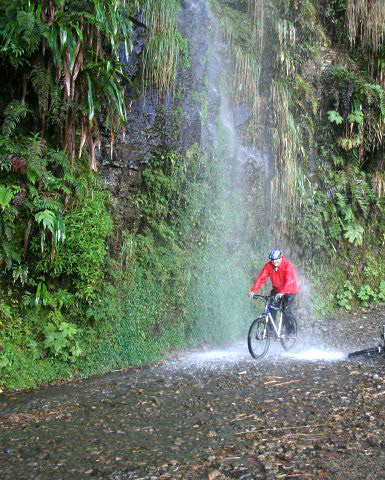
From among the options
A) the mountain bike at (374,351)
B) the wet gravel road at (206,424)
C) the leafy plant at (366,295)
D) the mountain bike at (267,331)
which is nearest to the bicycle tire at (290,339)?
the mountain bike at (267,331)

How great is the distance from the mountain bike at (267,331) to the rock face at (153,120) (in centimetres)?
284

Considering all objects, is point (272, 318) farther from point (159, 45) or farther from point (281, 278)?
point (159, 45)

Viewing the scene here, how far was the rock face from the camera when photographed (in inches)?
372

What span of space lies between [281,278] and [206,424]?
4.43 metres

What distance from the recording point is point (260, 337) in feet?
29.8

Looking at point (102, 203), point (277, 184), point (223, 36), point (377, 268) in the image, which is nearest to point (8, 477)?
point (102, 203)

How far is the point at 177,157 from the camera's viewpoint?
10.4 meters

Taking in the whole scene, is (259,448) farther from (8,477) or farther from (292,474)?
(8,477)

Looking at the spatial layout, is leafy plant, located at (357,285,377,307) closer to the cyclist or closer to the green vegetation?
the green vegetation

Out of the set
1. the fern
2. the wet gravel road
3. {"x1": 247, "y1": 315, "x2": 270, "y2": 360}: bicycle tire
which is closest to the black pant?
{"x1": 247, "y1": 315, "x2": 270, "y2": 360}: bicycle tire

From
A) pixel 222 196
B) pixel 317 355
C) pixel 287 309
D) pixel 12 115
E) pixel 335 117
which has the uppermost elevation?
pixel 335 117

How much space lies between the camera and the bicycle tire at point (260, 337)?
8984 millimetres

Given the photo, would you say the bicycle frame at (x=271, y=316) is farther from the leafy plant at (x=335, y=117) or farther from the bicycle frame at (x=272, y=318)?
the leafy plant at (x=335, y=117)

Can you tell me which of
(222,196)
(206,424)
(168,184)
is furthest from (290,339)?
(206,424)
